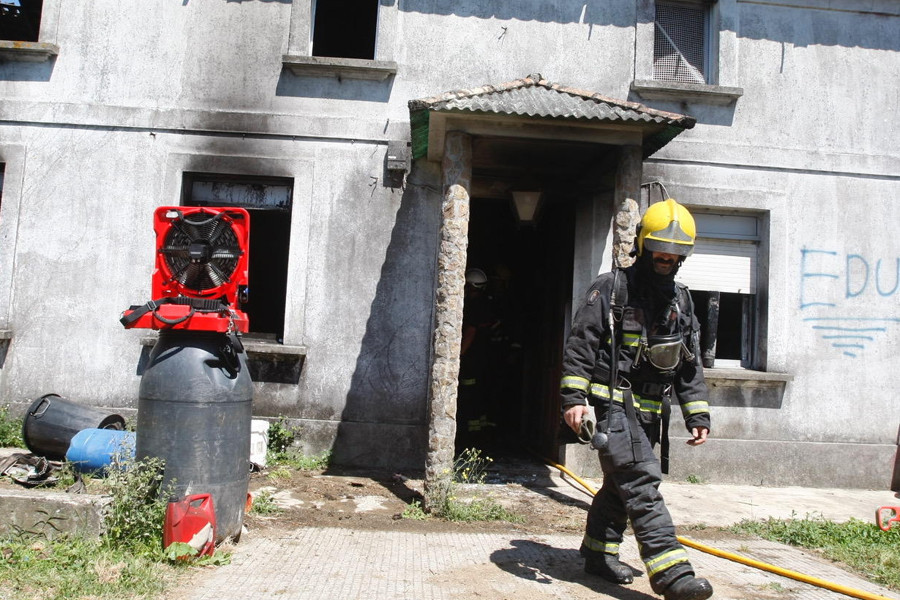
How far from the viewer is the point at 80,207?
701 cm

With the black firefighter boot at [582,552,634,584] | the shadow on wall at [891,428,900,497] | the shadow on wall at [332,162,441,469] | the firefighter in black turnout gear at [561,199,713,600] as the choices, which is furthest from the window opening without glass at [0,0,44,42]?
the shadow on wall at [891,428,900,497]

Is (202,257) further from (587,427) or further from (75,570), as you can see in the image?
(587,427)

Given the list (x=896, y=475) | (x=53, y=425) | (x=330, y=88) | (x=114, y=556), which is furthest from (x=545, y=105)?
(x=896, y=475)

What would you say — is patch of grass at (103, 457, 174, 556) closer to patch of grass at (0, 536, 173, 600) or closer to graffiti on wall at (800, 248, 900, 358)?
patch of grass at (0, 536, 173, 600)

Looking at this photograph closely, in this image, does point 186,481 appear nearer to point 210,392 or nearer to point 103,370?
point 210,392

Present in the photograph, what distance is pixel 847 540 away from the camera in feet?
16.5

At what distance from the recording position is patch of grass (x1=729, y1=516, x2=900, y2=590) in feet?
14.7

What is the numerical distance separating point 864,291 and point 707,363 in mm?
1908

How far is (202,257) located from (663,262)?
9.30 feet

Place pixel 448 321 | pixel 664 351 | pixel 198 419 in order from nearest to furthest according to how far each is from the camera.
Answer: pixel 664 351 < pixel 198 419 < pixel 448 321

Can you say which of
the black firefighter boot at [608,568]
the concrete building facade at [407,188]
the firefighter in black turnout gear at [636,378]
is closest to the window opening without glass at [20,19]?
the concrete building facade at [407,188]

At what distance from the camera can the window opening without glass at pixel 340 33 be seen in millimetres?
7527

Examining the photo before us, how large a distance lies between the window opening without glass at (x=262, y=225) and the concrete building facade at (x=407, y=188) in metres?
0.03

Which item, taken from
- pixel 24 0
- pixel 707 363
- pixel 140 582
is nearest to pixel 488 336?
pixel 707 363
